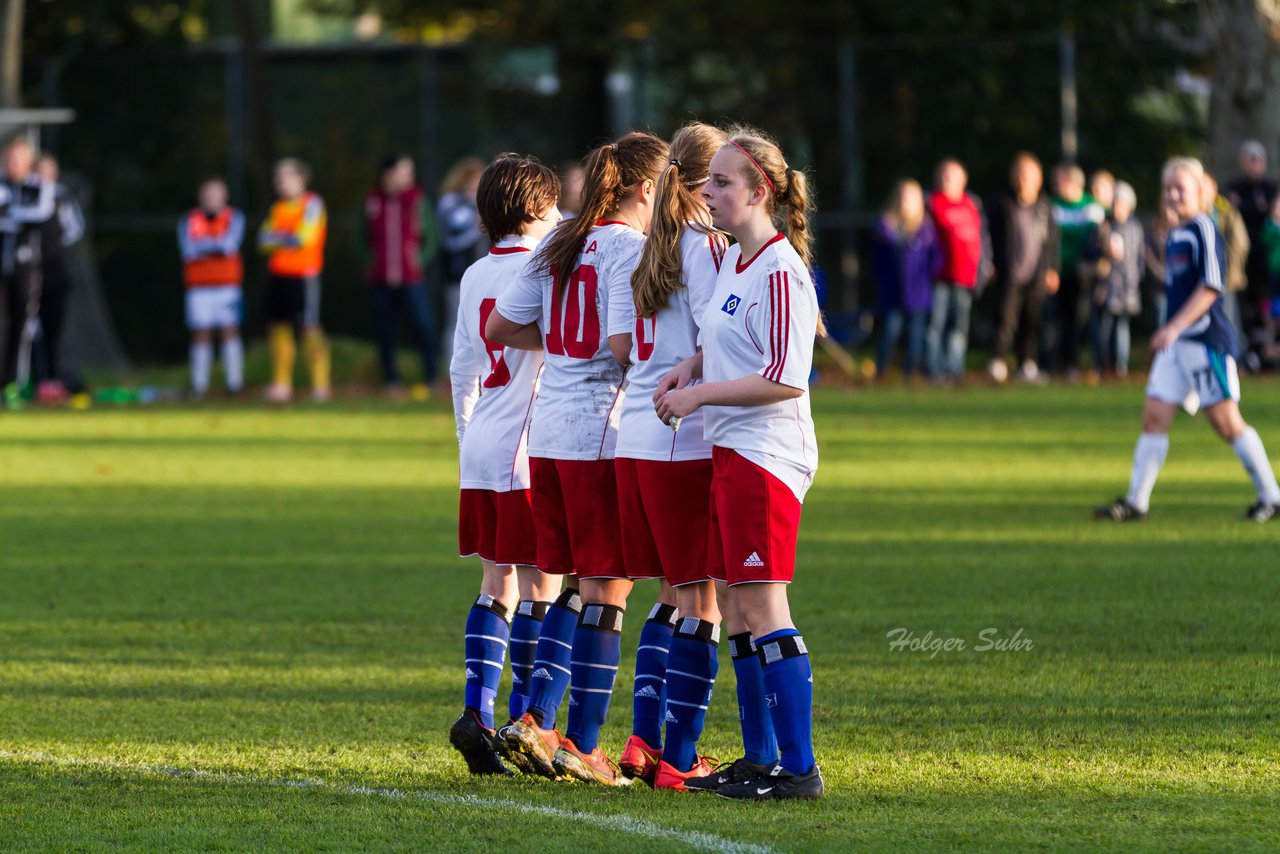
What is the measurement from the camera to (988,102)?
2377cm

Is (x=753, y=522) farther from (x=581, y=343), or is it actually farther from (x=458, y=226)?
(x=458, y=226)

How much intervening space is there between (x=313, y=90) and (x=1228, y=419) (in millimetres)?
17564

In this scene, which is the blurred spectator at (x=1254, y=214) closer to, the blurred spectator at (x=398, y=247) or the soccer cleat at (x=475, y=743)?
the blurred spectator at (x=398, y=247)

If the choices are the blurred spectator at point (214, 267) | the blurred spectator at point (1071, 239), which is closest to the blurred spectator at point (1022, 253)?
the blurred spectator at point (1071, 239)

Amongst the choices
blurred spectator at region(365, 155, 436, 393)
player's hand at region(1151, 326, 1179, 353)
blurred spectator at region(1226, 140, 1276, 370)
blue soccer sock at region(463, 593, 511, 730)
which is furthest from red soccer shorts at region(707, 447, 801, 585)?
blurred spectator at region(1226, 140, 1276, 370)

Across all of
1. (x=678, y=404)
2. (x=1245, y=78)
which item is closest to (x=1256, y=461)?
(x=678, y=404)

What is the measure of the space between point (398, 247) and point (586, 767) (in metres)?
15.4

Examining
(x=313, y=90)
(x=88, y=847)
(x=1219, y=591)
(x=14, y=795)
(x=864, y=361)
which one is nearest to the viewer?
(x=88, y=847)

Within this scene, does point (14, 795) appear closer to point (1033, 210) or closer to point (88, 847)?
point (88, 847)

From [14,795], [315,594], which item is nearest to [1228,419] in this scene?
[315,594]

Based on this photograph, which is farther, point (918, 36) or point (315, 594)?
point (918, 36)

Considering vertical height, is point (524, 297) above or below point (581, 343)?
above

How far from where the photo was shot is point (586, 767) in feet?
19.2

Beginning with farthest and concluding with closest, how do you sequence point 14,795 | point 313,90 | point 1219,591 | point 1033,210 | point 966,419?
point 313,90 → point 1033,210 → point 966,419 → point 1219,591 → point 14,795
